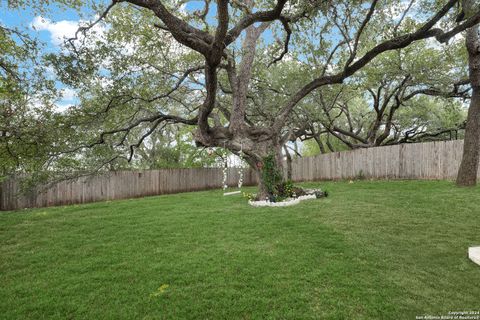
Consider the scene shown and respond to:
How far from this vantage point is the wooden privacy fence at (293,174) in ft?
37.7

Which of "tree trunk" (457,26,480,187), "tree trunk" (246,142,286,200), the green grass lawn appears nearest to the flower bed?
"tree trunk" (246,142,286,200)

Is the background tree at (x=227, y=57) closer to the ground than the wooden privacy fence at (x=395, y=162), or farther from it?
farther from it

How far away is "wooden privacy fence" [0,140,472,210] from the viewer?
453 inches

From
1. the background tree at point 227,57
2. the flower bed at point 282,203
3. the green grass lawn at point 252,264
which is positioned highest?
the background tree at point 227,57

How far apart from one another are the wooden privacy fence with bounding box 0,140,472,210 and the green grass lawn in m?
3.95

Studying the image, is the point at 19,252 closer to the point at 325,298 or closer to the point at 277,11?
the point at 325,298

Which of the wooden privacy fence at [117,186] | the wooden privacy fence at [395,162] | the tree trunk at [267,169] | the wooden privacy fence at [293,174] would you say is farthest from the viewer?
the wooden privacy fence at [117,186]

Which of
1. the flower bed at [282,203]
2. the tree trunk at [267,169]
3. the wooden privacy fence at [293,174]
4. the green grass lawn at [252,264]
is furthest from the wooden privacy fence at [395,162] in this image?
the tree trunk at [267,169]

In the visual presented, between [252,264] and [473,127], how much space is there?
329 inches

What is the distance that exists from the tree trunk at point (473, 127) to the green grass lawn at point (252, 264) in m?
1.52

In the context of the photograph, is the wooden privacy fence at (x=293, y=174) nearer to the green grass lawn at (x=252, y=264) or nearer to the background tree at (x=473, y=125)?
the background tree at (x=473, y=125)

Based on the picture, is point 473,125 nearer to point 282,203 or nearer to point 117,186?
point 282,203

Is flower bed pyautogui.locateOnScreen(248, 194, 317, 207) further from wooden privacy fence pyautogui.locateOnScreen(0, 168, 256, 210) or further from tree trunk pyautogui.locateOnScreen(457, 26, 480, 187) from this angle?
wooden privacy fence pyautogui.locateOnScreen(0, 168, 256, 210)

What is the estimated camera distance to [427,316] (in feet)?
9.92
